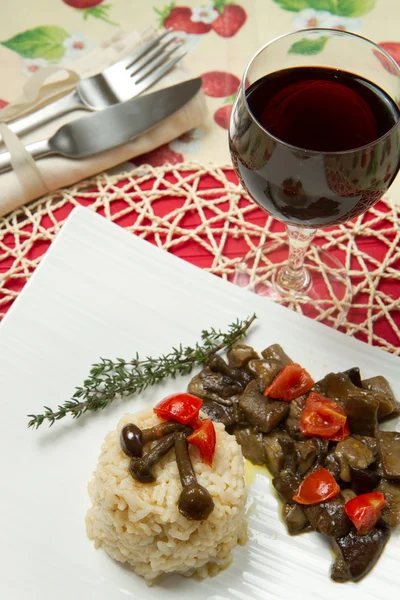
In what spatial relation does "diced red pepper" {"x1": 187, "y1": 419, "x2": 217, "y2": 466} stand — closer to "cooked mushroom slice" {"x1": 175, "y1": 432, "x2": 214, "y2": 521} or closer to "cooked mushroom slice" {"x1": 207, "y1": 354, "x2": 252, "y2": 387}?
"cooked mushroom slice" {"x1": 175, "y1": 432, "x2": 214, "y2": 521}

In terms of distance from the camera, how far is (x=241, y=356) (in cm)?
221

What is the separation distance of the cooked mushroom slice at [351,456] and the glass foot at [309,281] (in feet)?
1.84

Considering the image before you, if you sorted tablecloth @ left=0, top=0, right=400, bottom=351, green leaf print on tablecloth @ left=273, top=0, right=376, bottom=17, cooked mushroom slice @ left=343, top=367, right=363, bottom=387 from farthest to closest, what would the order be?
green leaf print on tablecloth @ left=273, top=0, right=376, bottom=17 < tablecloth @ left=0, top=0, right=400, bottom=351 < cooked mushroom slice @ left=343, top=367, right=363, bottom=387

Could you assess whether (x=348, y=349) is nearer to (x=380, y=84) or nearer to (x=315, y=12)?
(x=380, y=84)

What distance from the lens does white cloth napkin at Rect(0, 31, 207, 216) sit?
2.74m

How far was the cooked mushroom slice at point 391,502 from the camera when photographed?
75.4 inches

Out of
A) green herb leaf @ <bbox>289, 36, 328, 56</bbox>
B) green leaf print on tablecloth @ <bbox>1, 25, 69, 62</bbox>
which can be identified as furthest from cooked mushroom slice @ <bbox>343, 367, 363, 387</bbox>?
green leaf print on tablecloth @ <bbox>1, 25, 69, 62</bbox>

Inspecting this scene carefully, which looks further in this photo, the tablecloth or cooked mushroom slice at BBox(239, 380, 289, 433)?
the tablecloth

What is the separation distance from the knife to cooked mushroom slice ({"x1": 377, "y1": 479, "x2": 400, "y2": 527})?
1.68 meters

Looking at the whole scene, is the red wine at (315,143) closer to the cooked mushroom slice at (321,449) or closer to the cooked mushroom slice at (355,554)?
the cooked mushroom slice at (321,449)

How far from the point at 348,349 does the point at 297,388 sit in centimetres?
25

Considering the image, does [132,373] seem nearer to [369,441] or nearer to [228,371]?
[228,371]

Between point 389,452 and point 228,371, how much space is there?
1.78 ft

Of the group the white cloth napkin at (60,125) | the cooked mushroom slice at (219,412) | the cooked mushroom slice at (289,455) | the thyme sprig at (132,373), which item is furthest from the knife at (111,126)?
the cooked mushroom slice at (289,455)
